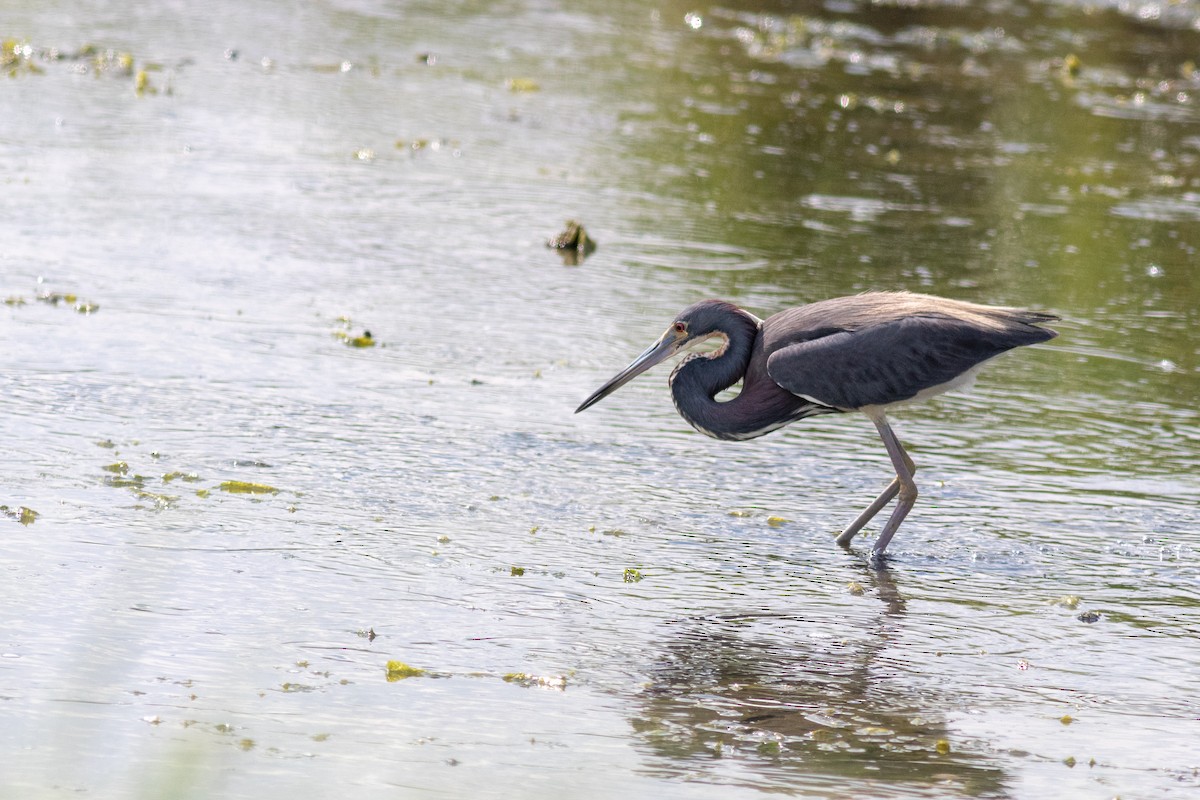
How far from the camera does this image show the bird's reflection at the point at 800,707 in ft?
16.4

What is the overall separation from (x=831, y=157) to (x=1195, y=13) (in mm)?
12531

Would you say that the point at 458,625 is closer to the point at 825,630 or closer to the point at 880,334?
the point at 825,630

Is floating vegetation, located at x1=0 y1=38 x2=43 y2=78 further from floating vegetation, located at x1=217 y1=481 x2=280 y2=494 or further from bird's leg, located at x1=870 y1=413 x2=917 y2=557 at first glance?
bird's leg, located at x1=870 y1=413 x2=917 y2=557

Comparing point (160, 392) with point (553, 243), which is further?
point (553, 243)

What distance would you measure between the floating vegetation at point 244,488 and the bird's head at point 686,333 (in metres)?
1.28

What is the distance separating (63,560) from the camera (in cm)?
611

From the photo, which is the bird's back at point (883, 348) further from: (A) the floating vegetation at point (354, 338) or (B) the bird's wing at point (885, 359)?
(A) the floating vegetation at point (354, 338)

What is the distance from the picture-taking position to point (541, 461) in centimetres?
772

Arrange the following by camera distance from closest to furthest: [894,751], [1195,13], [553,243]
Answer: [894,751] < [553,243] < [1195,13]

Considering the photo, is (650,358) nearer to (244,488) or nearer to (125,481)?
(244,488)

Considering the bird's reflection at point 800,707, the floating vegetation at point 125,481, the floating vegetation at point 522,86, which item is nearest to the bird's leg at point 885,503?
the bird's reflection at point 800,707

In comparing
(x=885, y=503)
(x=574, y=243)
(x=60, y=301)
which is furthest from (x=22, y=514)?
(x=574, y=243)

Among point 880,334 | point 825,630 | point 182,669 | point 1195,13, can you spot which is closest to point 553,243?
point 880,334

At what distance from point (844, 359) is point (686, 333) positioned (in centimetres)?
73
